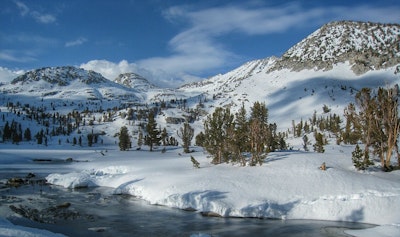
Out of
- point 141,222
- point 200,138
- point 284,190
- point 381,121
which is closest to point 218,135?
point 284,190

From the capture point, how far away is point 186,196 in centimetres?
3356

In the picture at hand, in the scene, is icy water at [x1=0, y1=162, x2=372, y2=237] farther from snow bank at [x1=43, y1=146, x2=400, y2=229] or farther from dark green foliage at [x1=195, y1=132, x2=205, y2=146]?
dark green foliage at [x1=195, y1=132, x2=205, y2=146]

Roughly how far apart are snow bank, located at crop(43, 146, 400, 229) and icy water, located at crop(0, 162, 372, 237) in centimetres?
132

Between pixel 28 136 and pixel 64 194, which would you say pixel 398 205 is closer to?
pixel 64 194

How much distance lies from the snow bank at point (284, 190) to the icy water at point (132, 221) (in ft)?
4.34

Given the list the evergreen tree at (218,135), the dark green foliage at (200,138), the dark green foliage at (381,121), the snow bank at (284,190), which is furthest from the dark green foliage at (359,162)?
the dark green foliage at (200,138)

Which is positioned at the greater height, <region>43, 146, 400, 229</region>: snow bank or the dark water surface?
<region>43, 146, 400, 229</region>: snow bank

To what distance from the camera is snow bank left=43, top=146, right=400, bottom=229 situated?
29.2 meters

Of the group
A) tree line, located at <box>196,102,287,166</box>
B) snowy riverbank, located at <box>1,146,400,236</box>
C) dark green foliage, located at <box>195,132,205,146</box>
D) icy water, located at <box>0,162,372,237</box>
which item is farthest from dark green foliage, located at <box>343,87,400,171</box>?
dark green foliage, located at <box>195,132,205,146</box>

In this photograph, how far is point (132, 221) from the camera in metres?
27.6

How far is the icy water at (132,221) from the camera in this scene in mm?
24656

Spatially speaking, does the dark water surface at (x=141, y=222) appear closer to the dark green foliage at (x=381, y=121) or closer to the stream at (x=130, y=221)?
the stream at (x=130, y=221)

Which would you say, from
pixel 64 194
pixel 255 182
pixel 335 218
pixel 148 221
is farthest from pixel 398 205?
pixel 64 194

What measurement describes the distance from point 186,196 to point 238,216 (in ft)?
20.1
